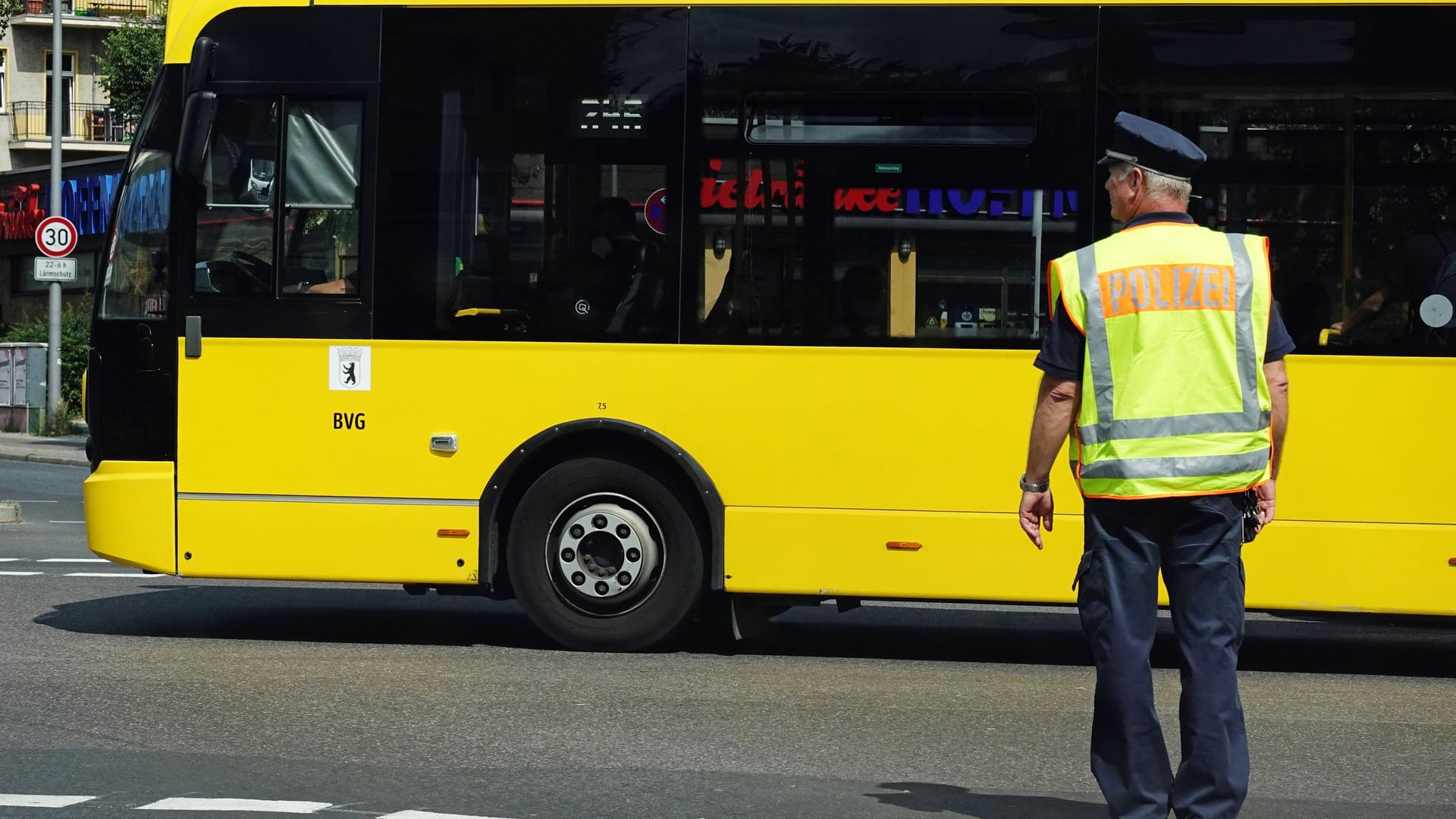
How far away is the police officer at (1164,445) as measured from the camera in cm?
484

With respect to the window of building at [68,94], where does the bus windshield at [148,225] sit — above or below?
below

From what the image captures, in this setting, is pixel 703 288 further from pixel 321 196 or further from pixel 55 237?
pixel 55 237

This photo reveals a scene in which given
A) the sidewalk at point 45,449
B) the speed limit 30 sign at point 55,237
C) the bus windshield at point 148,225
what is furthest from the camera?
the sidewalk at point 45,449

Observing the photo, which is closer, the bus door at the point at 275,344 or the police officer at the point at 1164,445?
the police officer at the point at 1164,445

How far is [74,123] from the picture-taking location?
204ft

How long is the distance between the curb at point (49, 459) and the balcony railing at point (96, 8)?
3849 centimetres

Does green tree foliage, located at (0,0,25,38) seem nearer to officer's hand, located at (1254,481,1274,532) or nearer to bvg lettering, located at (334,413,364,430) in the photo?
bvg lettering, located at (334,413,364,430)

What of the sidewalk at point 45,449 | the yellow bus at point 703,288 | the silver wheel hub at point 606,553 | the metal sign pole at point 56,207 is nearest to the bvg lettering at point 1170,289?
the yellow bus at point 703,288

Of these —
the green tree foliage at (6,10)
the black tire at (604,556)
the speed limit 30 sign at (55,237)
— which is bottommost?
the black tire at (604,556)

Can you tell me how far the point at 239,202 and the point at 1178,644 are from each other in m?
5.49

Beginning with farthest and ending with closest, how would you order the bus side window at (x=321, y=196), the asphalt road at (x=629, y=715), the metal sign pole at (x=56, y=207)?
the metal sign pole at (x=56, y=207), the bus side window at (x=321, y=196), the asphalt road at (x=629, y=715)

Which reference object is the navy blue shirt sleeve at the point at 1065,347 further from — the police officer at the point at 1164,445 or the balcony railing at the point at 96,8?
the balcony railing at the point at 96,8

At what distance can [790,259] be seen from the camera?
8.53m

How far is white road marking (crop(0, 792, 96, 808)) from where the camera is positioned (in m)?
5.46
